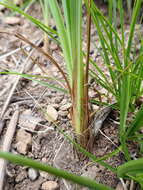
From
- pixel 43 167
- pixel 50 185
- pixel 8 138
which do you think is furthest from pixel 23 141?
pixel 43 167

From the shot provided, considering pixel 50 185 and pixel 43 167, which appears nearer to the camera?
pixel 43 167

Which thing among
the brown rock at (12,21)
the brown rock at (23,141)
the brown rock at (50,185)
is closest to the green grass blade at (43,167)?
the brown rock at (50,185)

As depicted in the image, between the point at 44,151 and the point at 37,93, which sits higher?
the point at 37,93

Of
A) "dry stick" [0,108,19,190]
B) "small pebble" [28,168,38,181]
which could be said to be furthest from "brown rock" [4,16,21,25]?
"small pebble" [28,168,38,181]

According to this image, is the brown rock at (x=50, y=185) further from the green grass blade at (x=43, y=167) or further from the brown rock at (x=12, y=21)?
the brown rock at (x=12, y=21)

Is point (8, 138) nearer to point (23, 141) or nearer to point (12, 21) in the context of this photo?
point (23, 141)

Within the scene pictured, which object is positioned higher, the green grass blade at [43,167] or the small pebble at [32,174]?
the green grass blade at [43,167]

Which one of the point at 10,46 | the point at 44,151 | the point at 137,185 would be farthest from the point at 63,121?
the point at 10,46

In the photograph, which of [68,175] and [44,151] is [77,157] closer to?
[44,151]
